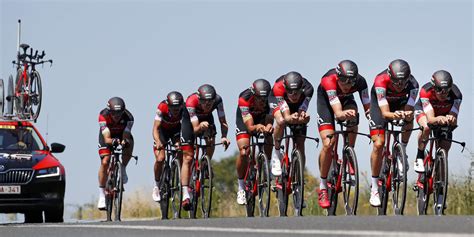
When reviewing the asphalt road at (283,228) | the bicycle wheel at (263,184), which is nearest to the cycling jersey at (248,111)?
the bicycle wheel at (263,184)

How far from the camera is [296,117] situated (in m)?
19.1

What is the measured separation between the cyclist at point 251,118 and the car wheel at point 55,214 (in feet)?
8.93

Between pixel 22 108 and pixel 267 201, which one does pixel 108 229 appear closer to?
pixel 267 201

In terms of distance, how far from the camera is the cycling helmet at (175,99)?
874 inches

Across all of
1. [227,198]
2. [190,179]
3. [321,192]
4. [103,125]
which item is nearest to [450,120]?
[321,192]

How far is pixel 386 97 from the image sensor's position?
61.1 ft

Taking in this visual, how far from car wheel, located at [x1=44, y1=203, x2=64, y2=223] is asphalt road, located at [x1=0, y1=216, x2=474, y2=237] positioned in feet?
16.4

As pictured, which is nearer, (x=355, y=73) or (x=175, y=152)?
(x=355, y=73)

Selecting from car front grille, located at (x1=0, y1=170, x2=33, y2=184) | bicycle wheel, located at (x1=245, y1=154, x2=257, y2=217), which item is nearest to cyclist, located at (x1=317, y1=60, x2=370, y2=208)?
bicycle wheel, located at (x1=245, y1=154, x2=257, y2=217)

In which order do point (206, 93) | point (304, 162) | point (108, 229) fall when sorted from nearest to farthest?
point (108, 229) < point (304, 162) < point (206, 93)

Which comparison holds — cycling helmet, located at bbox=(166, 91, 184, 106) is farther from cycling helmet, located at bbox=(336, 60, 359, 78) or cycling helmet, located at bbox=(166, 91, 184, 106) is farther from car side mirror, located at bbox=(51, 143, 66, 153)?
cycling helmet, located at bbox=(336, 60, 359, 78)

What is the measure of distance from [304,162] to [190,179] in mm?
2721

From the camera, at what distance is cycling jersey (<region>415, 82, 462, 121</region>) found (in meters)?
18.3

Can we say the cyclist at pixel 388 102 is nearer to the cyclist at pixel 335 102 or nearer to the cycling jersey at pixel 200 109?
the cyclist at pixel 335 102
